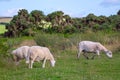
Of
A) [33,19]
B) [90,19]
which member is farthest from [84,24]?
[33,19]

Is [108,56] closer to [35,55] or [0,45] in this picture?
[35,55]

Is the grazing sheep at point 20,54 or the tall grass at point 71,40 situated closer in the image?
the grazing sheep at point 20,54

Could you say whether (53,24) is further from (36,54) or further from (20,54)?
(36,54)

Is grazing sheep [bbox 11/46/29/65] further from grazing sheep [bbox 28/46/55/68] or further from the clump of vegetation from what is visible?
the clump of vegetation

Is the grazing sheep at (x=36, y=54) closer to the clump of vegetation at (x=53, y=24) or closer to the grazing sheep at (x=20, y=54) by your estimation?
the grazing sheep at (x=20, y=54)

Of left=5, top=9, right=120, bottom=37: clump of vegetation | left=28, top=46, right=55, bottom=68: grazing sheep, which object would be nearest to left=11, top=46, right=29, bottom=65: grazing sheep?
left=28, top=46, right=55, bottom=68: grazing sheep

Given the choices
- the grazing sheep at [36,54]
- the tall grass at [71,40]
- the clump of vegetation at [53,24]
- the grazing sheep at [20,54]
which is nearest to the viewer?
the grazing sheep at [36,54]

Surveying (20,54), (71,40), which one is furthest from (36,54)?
(71,40)

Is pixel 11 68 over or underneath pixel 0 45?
underneath

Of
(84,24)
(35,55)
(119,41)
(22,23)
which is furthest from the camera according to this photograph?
(84,24)

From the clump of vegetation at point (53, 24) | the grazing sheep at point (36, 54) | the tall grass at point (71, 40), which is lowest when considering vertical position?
the tall grass at point (71, 40)

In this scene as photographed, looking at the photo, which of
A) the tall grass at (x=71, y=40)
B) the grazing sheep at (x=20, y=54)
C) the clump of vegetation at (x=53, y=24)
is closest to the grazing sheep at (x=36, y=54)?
the grazing sheep at (x=20, y=54)

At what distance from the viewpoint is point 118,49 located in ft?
113

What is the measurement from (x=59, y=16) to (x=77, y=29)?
2.94m
